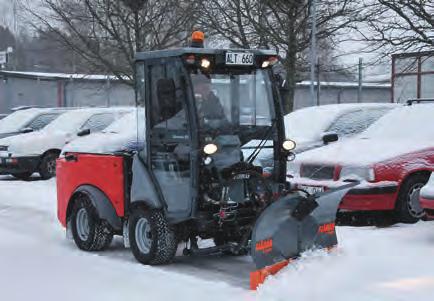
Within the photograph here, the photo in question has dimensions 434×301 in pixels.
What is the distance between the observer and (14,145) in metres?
15.9

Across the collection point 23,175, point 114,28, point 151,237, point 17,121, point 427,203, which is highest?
point 114,28

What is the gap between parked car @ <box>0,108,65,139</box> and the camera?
58.0 feet

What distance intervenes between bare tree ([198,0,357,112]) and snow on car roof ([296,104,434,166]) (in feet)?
25.9

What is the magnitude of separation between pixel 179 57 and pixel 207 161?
0.99m

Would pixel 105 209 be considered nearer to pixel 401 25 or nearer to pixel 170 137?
pixel 170 137

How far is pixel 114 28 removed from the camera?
19.8 m

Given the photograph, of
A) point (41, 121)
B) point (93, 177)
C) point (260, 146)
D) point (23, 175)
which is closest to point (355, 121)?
point (260, 146)

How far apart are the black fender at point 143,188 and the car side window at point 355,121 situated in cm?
500

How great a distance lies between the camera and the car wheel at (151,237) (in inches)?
273

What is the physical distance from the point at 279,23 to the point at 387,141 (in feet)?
34.3

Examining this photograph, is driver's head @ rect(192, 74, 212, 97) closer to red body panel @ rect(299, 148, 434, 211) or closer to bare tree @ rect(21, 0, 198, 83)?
red body panel @ rect(299, 148, 434, 211)

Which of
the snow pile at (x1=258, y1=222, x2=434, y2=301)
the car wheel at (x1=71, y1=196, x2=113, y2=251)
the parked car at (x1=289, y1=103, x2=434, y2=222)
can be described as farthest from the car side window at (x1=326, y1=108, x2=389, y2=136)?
the car wheel at (x1=71, y1=196, x2=113, y2=251)

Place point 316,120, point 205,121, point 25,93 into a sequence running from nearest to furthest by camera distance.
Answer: point 205,121 → point 316,120 → point 25,93

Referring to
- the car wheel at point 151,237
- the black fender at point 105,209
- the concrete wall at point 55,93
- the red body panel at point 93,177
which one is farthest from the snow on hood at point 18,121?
the concrete wall at point 55,93
